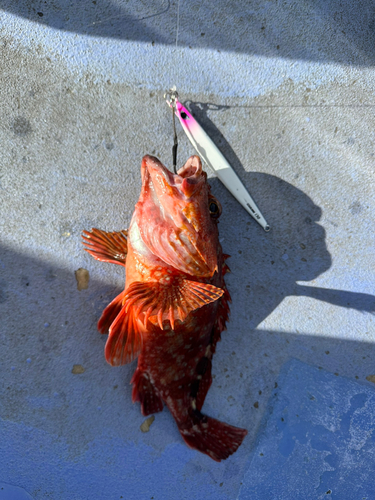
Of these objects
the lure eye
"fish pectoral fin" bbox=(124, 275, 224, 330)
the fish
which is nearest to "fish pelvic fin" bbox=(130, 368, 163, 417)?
the fish

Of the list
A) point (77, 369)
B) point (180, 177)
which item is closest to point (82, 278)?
point (77, 369)

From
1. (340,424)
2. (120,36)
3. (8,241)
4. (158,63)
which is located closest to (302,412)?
(340,424)

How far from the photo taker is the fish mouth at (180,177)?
59.3 inches

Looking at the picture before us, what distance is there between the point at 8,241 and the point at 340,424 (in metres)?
2.45

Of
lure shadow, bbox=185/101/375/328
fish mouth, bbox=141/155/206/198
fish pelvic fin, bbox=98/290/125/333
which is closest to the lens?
fish mouth, bbox=141/155/206/198

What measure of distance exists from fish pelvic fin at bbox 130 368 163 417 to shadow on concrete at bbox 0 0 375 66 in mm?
2046

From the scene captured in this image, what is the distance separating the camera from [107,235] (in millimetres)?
1971

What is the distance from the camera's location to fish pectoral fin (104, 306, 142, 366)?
165cm

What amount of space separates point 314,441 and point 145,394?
1199 millimetres

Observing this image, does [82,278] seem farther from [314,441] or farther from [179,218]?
[314,441]

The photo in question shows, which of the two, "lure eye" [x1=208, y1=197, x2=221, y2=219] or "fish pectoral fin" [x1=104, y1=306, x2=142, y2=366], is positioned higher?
"lure eye" [x1=208, y1=197, x2=221, y2=219]

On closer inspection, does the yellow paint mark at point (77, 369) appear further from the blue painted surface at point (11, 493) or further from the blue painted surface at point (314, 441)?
the blue painted surface at point (314, 441)

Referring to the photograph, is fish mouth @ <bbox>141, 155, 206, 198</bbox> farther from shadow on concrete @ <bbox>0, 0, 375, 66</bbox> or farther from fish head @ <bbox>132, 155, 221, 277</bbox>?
shadow on concrete @ <bbox>0, 0, 375, 66</bbox>

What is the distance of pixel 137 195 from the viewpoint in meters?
2.09
